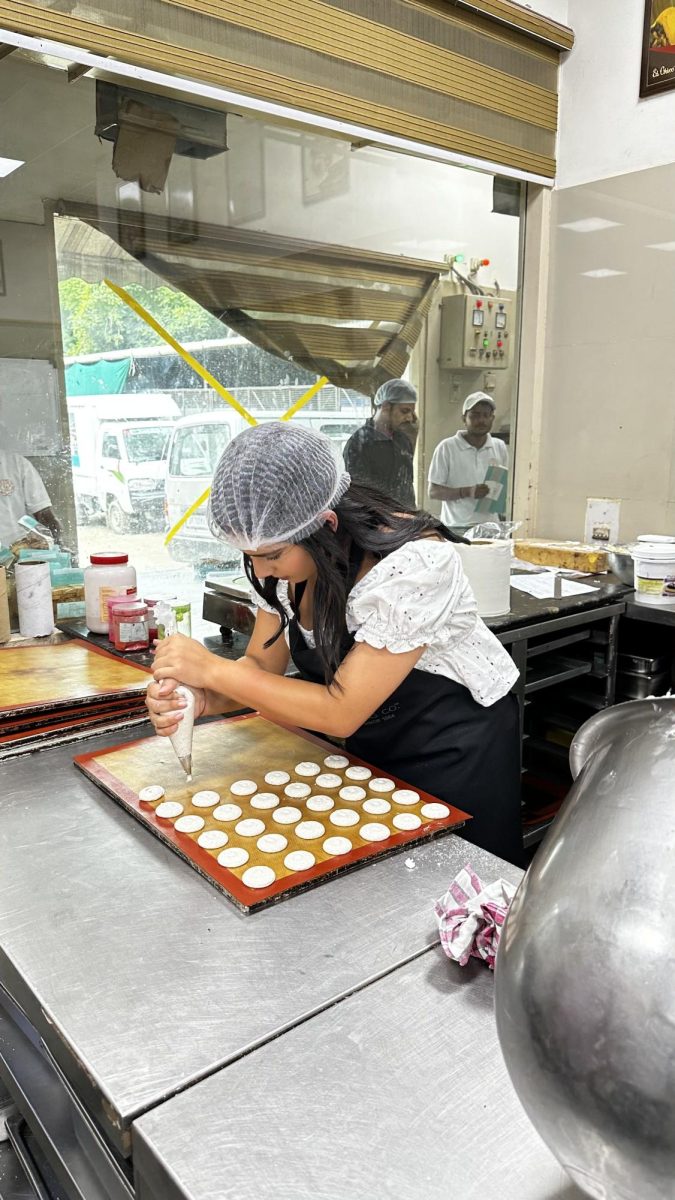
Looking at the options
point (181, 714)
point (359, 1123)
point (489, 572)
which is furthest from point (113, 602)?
point (359, 1123)

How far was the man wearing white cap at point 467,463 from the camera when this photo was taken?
3.46 metres

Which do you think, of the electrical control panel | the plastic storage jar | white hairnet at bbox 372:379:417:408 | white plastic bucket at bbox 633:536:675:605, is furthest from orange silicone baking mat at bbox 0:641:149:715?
the electrical control panel

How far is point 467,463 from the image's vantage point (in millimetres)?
3531

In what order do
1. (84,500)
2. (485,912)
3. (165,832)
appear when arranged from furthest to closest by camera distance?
1. (84,500)
2. (165,832)
3. (485,912)

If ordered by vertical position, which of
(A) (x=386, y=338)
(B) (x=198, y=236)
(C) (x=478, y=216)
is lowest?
(A) (x=386, y=338)

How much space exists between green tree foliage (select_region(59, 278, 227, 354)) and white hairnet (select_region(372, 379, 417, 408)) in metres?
0.78

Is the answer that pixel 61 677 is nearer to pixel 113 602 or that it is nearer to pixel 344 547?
pixel 113 602

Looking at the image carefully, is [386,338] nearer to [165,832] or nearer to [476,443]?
[476,443]

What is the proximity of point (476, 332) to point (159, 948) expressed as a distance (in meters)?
3.03

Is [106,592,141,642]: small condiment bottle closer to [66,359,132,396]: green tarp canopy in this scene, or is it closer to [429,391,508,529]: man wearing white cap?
[66,359,132,396]: green tarp canopy

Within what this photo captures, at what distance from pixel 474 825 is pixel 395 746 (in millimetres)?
230

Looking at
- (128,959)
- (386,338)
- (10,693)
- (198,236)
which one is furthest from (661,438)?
(128,959)

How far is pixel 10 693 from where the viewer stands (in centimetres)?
168

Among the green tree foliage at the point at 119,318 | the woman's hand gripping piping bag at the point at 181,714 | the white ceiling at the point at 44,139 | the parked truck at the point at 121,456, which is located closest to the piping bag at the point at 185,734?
the woman's hand gripping piping bag at the point at 181,714
